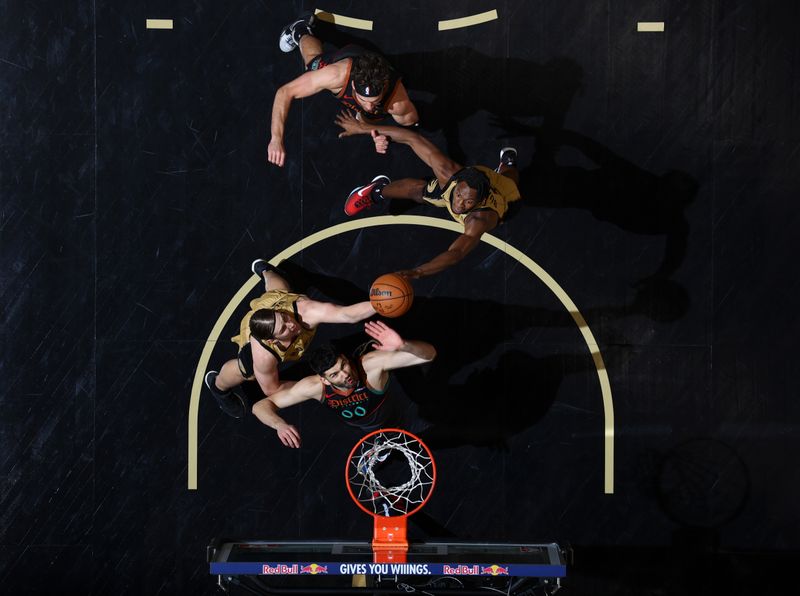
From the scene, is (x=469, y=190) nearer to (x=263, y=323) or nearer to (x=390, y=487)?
(x=263, y=323)

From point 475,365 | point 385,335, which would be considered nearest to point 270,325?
point 385,335

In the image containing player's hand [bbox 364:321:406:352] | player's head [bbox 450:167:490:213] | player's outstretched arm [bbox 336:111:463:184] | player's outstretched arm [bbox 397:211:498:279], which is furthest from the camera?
player's outstretched arm [bbox 336:111:463:184]

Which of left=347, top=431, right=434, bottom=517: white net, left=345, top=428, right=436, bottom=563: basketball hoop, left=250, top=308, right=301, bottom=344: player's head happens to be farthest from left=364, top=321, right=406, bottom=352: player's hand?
left=347, top=431, right=434, bottom=517: white net

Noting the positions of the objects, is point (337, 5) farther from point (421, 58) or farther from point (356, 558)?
point (356, 558)

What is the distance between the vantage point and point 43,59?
8992mm

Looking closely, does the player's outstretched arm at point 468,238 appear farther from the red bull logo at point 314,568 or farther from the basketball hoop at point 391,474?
the red bull logo at point 314,568

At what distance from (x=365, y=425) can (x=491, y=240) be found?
2589 mm

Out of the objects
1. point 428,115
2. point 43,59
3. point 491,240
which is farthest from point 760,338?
point 43,59

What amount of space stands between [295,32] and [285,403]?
Result: 4238 mm

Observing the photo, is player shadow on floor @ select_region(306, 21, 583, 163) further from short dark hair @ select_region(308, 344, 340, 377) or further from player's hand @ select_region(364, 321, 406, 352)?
short dark hair @ select_region(308, 344, 340, 377)

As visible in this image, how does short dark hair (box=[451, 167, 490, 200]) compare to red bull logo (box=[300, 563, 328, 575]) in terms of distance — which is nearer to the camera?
red bull logo (box=[300, 563, 328, 575])

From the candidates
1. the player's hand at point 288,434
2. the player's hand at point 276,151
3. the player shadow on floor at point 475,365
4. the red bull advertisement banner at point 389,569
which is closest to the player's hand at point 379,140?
the player's hand at point 276,151

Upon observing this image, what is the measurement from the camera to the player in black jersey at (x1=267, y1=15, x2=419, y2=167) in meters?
8.14

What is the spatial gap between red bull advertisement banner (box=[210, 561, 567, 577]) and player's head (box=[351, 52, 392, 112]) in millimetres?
4805
